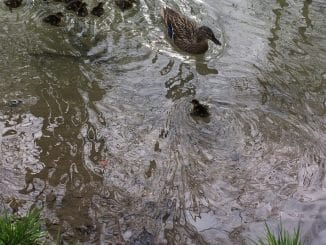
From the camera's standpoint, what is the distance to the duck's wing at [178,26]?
613cm

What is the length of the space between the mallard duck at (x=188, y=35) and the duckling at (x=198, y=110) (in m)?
1.25

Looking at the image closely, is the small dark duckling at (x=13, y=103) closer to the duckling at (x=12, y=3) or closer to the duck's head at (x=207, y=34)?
the duckling at (x=12, y=3)

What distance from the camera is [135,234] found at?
3.76 metres

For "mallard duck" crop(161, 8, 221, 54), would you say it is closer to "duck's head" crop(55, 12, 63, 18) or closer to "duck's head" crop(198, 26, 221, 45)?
"duck's head" crop(198, 26, 221, 45)

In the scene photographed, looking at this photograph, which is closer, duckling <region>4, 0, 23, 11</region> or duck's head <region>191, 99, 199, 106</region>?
duck's head <region>191, 99, 199, 106</region>

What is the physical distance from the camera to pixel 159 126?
4.86 m

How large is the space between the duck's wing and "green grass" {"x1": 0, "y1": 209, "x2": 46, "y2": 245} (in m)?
3.50

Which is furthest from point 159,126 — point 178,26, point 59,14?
point 59,14

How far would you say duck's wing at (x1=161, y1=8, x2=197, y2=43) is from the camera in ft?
20.1

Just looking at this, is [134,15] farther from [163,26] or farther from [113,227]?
[113,227]

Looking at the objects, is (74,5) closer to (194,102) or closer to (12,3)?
(12,3)

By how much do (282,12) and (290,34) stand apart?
22.7 inches

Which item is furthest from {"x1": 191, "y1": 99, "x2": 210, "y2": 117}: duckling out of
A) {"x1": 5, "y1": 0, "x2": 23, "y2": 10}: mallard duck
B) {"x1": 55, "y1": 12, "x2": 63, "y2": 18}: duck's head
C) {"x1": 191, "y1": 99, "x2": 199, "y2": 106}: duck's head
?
{"x1": 5, "y1": 0, "x2": 23, "y2": 10}: mallard duck

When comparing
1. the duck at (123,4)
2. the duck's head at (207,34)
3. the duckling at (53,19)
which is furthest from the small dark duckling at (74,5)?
the duck's head at (207,34)
